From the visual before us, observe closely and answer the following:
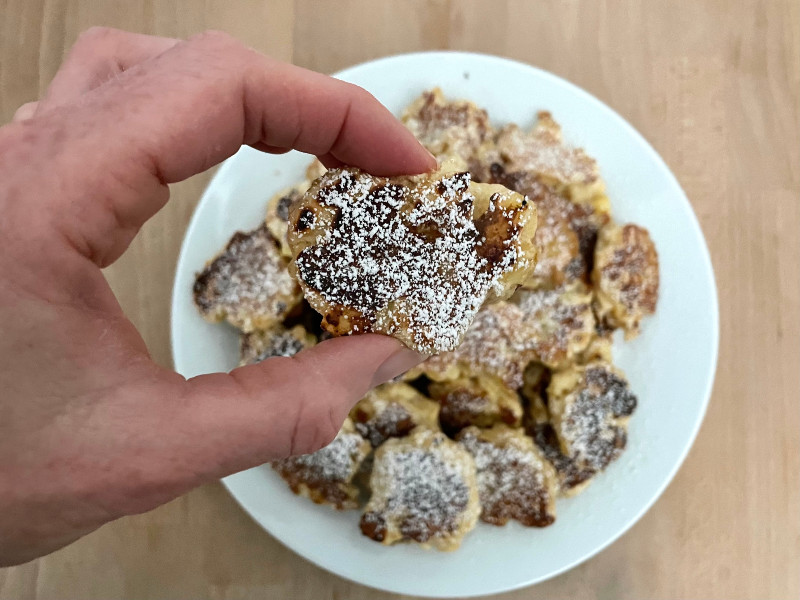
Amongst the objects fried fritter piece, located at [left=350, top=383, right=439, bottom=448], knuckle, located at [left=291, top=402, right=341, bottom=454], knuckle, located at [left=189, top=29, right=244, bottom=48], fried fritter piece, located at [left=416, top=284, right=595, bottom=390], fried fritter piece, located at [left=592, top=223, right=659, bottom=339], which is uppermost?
knuckle, located at [left=189, top=29, right=244, bottom=48]

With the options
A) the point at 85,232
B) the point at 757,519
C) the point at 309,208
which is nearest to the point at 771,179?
the point at 757,519

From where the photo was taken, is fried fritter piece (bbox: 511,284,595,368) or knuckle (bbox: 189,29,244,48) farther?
fried fritter piece (bbox: 511,284,595,368)

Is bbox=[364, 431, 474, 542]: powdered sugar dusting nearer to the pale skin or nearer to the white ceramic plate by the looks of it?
the white ceramic plate

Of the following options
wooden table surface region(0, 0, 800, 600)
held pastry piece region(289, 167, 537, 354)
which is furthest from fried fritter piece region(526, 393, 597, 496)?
held pastry piece region(289, 167, 537, 354)

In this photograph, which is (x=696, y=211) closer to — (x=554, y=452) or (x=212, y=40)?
(x=554, y=452)

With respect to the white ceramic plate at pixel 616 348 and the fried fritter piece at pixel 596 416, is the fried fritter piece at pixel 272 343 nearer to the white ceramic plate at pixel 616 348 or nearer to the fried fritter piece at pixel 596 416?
the white ceramic plate at pixel 616 348

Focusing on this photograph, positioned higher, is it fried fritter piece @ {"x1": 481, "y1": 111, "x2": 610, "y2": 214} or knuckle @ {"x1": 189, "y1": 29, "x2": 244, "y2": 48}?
knuckle @ {"x1": 189, "y1": 29, "x2": 244, "y2": 48}

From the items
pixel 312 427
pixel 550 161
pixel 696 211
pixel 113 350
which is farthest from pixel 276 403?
pixel 696 211

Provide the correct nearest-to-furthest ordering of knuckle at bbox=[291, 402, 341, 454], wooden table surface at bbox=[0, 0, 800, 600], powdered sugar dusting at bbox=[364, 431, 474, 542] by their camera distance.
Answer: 1. knuckle at bbox=[291, 402, 341, 454]
2. powdered sugar dusting at bbox=[364, 431, 474, 542]
3. wooden table surface at bbox=[0, 0, 800, 600]
